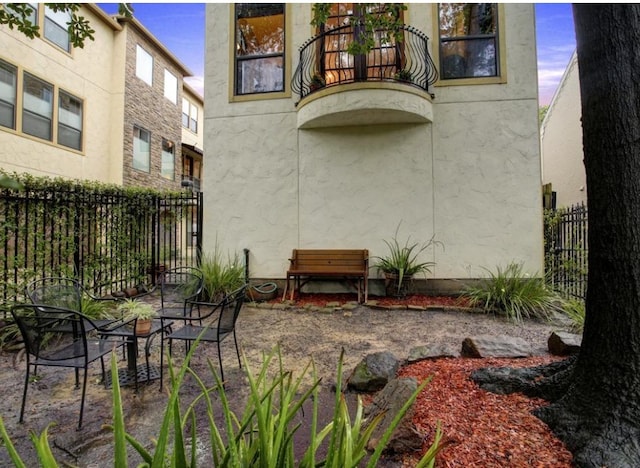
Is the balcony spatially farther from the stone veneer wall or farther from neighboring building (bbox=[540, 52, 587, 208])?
the stone veneer wall

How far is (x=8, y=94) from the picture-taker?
30.1 feet

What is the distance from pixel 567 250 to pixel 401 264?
3.45m

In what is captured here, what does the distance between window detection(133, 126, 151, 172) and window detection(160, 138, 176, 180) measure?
40.7 inches

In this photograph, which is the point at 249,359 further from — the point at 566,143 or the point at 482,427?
the point at 566,143

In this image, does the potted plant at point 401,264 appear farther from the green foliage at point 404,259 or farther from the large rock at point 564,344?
the large rock at point 564,344

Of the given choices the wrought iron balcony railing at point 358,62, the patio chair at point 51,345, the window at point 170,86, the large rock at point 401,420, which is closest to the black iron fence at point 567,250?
the wrought iron balcony railing at point 358,62

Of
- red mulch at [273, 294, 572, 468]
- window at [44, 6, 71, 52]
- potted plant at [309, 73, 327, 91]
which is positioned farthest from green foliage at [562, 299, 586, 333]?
window at [44, 6, 71, 52]

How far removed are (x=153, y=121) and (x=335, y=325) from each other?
44.0 feet

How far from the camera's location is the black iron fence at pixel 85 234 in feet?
14.5

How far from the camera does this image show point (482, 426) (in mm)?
1969

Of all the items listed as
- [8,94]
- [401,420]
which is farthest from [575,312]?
[8,94]

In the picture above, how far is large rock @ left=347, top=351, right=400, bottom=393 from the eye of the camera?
2803mm

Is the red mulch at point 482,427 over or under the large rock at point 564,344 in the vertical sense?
under

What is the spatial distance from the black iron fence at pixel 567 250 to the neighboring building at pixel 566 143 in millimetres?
5404
